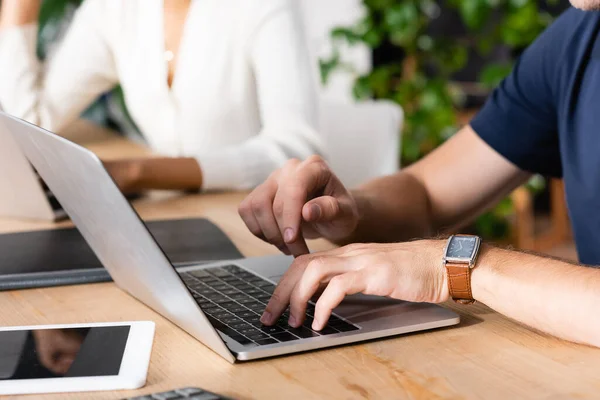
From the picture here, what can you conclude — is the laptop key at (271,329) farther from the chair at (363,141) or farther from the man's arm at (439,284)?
the chair at (363,141)

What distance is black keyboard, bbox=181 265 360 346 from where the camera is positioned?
74 cm

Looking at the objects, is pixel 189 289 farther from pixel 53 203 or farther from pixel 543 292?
pixel 53 203

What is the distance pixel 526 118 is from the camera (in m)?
1.32

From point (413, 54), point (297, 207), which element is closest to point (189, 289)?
point (297, 207)

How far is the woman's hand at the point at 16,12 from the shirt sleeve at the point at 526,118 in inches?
34.5

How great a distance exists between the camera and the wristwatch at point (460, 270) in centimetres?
81

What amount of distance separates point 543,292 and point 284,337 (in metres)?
0.24

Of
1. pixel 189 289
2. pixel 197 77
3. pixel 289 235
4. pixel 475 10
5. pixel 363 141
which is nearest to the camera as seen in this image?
pixel 189 289

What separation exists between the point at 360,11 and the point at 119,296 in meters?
2.31

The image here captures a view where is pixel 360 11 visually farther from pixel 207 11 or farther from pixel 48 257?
pixel 48 257

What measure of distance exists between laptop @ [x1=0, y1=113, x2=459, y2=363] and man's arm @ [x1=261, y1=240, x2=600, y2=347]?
2 cm

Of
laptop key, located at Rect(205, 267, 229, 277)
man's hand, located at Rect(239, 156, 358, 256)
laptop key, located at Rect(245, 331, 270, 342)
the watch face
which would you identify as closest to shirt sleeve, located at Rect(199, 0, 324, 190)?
man's hand, located at Rect(239, 156, 358, 256)

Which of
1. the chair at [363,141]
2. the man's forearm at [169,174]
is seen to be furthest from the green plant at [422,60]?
the man's forearm at [169,174]

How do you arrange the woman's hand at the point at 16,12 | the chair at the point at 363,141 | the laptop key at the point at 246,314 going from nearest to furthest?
the laptop key at the point at 246,314, the woman's hand at the point at 16,12, the chair at the point at 363,141
